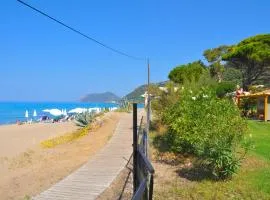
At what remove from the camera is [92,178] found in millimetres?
10312

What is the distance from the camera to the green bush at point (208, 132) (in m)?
9.83

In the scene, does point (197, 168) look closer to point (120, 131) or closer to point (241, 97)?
point (120, 131)

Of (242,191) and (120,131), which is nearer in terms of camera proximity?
(242,191)

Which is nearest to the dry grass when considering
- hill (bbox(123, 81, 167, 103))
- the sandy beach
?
the sandy beach

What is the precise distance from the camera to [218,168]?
9891mm

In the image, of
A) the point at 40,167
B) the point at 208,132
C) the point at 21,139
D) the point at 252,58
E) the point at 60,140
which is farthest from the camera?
the point at 252,58

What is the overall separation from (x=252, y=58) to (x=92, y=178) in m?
33.3

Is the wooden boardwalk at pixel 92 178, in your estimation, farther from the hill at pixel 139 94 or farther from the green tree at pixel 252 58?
the green tree at pixel 252 58

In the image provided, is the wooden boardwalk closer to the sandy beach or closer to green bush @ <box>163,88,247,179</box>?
green bush @ <box>163,88,247,179</box>

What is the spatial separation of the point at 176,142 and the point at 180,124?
2.41ft

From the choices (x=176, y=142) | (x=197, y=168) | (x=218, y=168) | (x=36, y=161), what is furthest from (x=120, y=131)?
(x=218, y=168)

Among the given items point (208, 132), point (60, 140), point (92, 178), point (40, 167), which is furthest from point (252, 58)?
point (92, 178)

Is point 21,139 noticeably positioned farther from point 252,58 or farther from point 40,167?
point 252,58

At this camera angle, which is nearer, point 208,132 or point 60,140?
point 208,132
